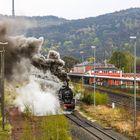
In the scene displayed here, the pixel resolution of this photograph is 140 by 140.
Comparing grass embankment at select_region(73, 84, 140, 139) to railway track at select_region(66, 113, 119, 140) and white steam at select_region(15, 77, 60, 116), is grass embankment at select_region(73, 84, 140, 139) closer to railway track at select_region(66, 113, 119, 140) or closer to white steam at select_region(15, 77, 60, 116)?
railway track at select_region(66, 113, 119, 140)

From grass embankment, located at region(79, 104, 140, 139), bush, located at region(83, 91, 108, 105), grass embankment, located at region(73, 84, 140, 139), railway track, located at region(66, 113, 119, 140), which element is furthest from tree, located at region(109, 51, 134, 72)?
railway track, located at region(66, 113, 119, 140)

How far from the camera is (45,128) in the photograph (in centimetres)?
2384

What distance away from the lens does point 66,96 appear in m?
48.0

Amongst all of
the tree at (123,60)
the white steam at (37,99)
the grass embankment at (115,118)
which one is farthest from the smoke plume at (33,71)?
the tree at (123,60)

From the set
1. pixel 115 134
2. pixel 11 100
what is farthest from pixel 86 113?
pixel 115 134

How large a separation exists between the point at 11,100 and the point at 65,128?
31.4 meters

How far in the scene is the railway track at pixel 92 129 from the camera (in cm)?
3095

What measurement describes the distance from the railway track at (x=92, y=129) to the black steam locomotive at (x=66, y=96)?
410 cm

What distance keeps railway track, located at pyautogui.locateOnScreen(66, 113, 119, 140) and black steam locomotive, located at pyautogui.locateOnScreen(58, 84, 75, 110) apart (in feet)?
13.5

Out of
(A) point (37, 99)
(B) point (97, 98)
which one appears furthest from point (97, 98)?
(A) point (37, 99)

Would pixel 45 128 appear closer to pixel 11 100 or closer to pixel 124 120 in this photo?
pixel 124 120

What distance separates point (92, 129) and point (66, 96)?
13.3 metres

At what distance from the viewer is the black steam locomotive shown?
157 feet

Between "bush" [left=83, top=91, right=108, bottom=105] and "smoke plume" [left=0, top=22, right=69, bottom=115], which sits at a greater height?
"smoke plume" [left=0, top=22, right=69, bottom=115]
